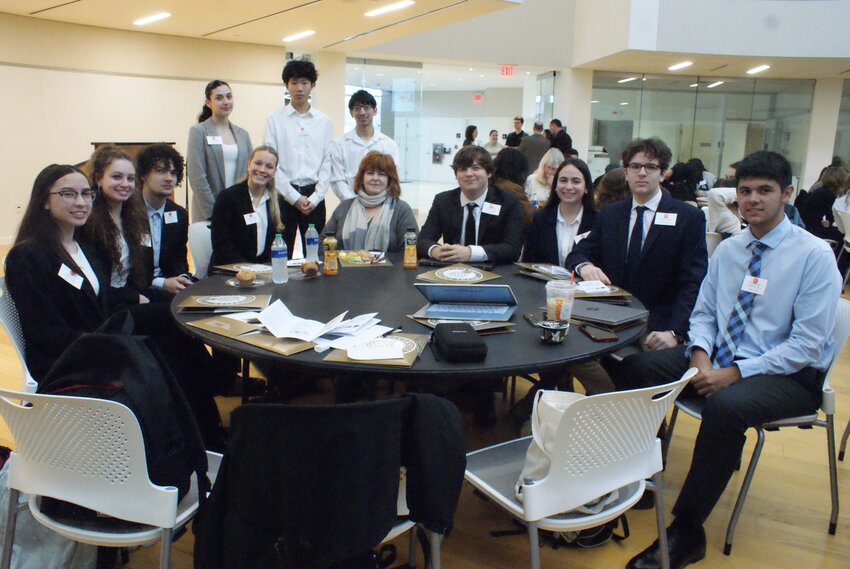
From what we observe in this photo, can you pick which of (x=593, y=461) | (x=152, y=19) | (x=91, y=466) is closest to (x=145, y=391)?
(x=91, y=466)

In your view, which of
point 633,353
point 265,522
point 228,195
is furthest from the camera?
point 228,195

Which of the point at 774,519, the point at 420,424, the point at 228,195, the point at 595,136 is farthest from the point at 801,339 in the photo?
the point at 595,136

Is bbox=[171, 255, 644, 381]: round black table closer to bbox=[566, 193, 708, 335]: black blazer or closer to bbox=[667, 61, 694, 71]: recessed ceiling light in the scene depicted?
bbox=[566, 193, 708, 335]: black blazer

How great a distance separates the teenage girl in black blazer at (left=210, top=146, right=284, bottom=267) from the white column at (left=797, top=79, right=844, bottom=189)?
470 inches

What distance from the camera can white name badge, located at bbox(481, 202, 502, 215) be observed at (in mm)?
3381

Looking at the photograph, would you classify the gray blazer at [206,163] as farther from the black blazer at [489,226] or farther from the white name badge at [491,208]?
the white name badge at [491,208]

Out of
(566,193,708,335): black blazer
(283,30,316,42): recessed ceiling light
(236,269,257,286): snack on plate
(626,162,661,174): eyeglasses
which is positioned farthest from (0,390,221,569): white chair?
(283,30,316,42): recessed ceiling light

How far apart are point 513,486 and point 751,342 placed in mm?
1199

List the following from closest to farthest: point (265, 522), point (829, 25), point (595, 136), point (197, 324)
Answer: point (265, 522)
point (197, 324)
point (829, 25)
point (595, 136)

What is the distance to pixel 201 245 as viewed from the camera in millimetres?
3400

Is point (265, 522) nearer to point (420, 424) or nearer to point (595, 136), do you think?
point (420, 424)

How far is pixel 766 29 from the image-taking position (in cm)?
938

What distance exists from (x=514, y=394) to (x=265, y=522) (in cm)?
228

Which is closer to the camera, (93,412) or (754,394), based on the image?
(93,412)
